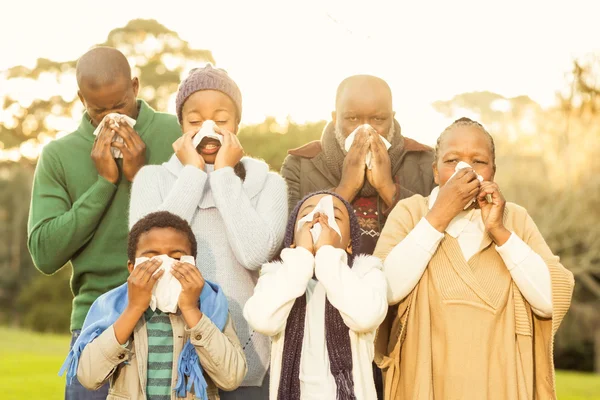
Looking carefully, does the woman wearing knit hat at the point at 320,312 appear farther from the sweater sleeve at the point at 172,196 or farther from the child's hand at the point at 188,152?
the child's hand at the point at 188,152

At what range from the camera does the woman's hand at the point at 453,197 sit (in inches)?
163

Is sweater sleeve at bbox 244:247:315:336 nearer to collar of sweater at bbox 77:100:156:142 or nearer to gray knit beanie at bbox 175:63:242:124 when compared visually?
gray knit beanie at bbox 175:63:242:124

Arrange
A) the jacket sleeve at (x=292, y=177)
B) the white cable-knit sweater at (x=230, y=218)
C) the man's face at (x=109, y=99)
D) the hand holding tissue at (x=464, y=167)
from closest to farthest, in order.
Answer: the hand holding tissue at (x=464, y=167), the white cable-knit sweater at (x=230, y=218), the man's face at (x=109, y=99), the jacket sleeve at (x=292, y=177)

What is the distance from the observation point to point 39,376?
68.1 ft

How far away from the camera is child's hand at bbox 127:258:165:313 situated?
3887 mm

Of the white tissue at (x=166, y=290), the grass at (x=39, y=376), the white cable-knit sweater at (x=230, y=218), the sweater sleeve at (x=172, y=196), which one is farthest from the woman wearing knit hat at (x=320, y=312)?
the grass at (x=39, y=376)

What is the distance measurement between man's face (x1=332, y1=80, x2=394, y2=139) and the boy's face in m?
1.40

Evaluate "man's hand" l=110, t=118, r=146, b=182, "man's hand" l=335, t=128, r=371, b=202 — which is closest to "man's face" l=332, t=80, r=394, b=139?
"man's hand" l=335, t=128, r=371, b=202

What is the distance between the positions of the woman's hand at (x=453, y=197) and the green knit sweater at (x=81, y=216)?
1.74m

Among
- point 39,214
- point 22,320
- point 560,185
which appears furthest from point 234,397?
point 22,320

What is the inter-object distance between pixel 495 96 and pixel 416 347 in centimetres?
2498

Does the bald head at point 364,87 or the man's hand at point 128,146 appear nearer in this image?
the man's hand at point 128,146

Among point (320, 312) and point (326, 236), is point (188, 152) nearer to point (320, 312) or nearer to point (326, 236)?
point (326, 236)

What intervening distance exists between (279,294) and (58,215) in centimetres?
157
